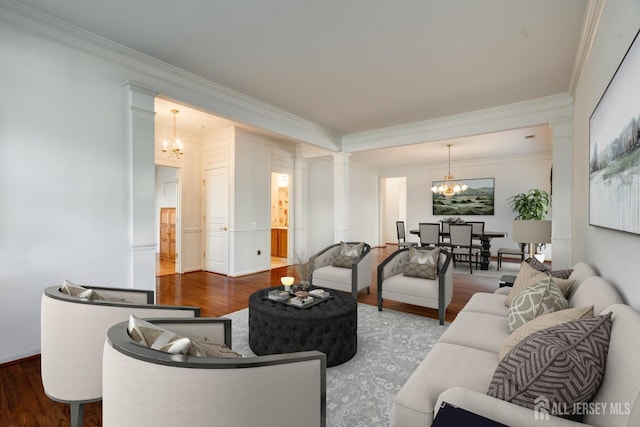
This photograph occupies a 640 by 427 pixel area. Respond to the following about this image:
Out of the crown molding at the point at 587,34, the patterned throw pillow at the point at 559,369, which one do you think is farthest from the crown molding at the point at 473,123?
the patterned throw pillow at the point at 559,369

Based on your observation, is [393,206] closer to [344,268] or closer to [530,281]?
[344,268]

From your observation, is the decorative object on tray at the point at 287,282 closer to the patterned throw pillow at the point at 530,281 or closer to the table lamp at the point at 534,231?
the patterned throw pillow at the point at 530,281

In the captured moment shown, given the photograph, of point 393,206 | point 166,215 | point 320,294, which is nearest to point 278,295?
point 320,294

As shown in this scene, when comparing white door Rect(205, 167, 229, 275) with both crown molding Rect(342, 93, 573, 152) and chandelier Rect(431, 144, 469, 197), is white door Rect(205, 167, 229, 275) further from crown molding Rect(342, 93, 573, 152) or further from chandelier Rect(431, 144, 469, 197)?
chandelier Rect(431, 144, 469, 197)

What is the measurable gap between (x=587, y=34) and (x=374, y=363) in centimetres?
333

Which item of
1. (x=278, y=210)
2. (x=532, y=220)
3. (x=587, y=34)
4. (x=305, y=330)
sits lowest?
(x=305, y=330)

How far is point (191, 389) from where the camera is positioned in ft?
2.85

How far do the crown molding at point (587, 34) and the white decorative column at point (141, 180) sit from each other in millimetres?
4002

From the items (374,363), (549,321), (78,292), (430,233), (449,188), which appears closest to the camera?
(549,321)

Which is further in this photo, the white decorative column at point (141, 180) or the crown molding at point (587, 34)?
the white decorative column at point (141, 180)

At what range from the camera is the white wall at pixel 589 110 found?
147 centimetres

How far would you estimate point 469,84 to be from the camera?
3652mm

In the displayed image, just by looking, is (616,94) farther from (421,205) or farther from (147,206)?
(421,205)

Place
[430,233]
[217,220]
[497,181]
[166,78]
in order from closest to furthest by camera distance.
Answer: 1. [166,78]
2. [217,220]
3. [430,233]
4. [497,181]
